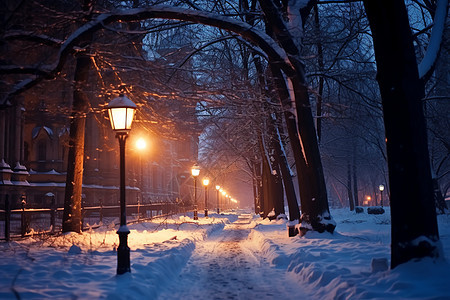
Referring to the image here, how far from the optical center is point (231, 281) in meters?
7.89

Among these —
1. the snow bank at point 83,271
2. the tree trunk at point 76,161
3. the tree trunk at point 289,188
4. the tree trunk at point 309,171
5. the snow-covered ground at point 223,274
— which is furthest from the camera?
the tree trunk at point 289,188

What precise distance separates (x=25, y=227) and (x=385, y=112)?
12.9 metres

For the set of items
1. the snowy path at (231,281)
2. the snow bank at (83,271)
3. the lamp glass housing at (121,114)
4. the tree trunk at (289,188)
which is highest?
the lamp glass housing at (121,114)

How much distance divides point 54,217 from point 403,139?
13865mm

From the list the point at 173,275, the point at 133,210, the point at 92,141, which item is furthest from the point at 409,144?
the point at 92,141

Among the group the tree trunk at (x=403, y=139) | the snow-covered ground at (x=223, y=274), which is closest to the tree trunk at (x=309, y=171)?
the snow-covered ground at (x=223, y=274)

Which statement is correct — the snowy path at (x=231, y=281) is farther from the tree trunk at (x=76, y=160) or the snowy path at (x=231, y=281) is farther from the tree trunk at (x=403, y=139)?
the tree trunk at (x=76, y=160)

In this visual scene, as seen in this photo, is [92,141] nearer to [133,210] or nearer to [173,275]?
[133,210]

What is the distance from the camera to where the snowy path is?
6.73 metres

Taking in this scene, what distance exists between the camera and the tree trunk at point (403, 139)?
6223 millimetres

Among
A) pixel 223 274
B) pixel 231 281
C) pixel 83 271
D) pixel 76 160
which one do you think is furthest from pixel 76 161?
pixel 231 281

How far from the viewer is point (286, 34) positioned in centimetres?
1140

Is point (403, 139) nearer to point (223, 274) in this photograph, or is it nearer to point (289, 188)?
point (223, 274)

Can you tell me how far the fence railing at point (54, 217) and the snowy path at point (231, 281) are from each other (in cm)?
666
